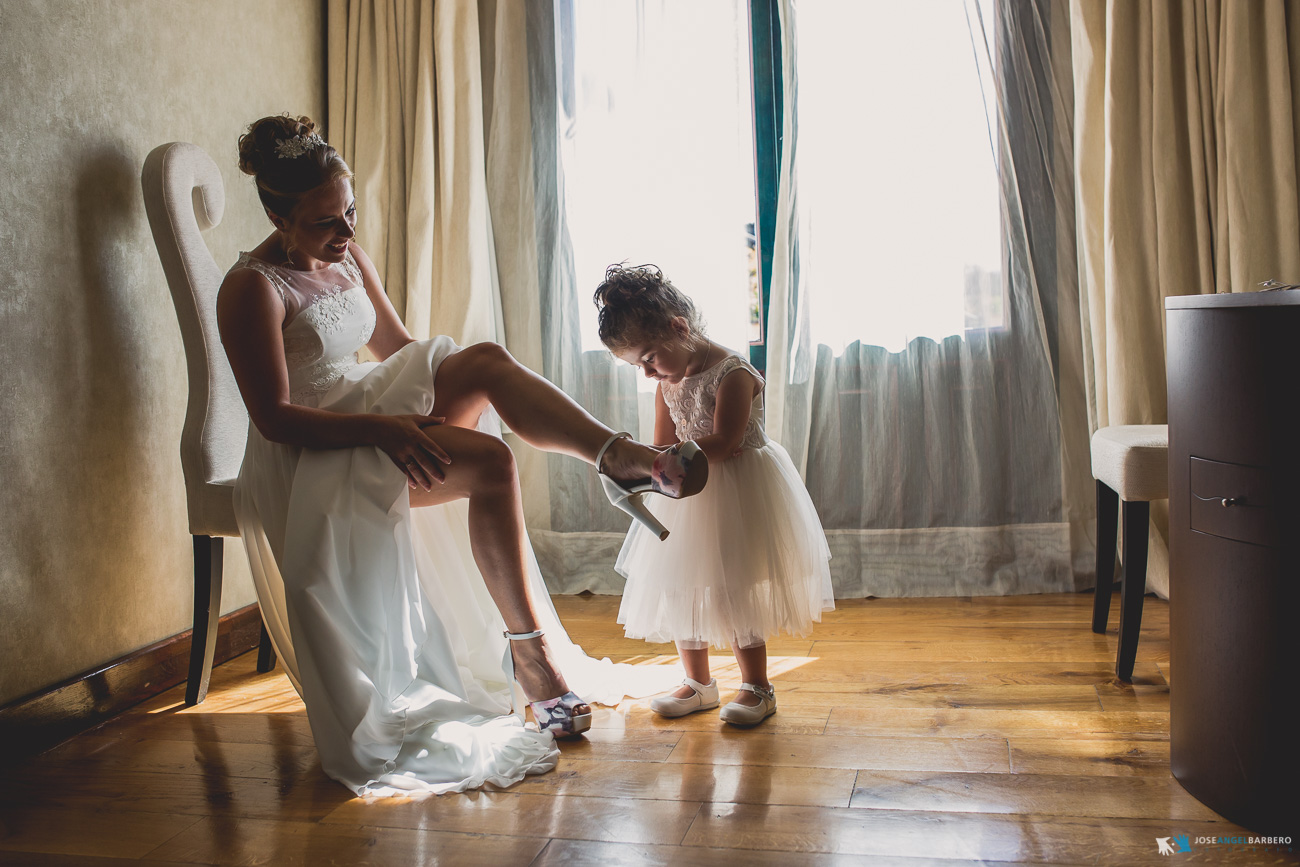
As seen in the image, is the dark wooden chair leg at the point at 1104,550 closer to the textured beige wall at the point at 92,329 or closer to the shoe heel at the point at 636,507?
the shoe heel at the point at 636,507

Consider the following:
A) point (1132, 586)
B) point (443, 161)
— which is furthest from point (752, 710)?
point (443, 161)

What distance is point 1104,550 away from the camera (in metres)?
2.11

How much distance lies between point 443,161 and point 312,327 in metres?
1.12

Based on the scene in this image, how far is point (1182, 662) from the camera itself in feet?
4.22

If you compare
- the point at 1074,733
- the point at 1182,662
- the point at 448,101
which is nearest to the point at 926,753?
the point at 1074,733

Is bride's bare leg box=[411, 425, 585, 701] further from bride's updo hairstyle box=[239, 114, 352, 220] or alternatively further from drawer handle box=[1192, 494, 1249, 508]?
drawer handle box=[1192, 494, 1249, 508]

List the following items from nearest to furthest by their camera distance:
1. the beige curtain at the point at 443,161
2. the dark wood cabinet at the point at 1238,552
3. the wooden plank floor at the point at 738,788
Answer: the dark wood cabinet at the point at 1238,552, the wooden plank floor at the point at 738,788, the beige curtain at the point at 443,161

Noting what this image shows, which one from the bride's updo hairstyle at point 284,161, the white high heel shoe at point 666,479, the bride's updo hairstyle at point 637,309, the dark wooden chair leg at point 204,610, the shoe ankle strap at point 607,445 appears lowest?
the dark wooden chair leg at point 204,610

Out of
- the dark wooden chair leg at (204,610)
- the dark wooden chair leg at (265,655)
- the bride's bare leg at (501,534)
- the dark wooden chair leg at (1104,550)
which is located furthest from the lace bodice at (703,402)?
the dark wooden chair leg at (265,655)

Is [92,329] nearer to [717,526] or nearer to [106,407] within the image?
[106,407]

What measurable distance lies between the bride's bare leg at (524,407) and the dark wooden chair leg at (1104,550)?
112 centimetres

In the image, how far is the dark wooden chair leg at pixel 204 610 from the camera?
1935 mm

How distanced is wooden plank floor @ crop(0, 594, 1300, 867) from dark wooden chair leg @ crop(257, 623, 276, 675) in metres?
0.15

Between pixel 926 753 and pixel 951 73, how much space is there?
183 centimetres
